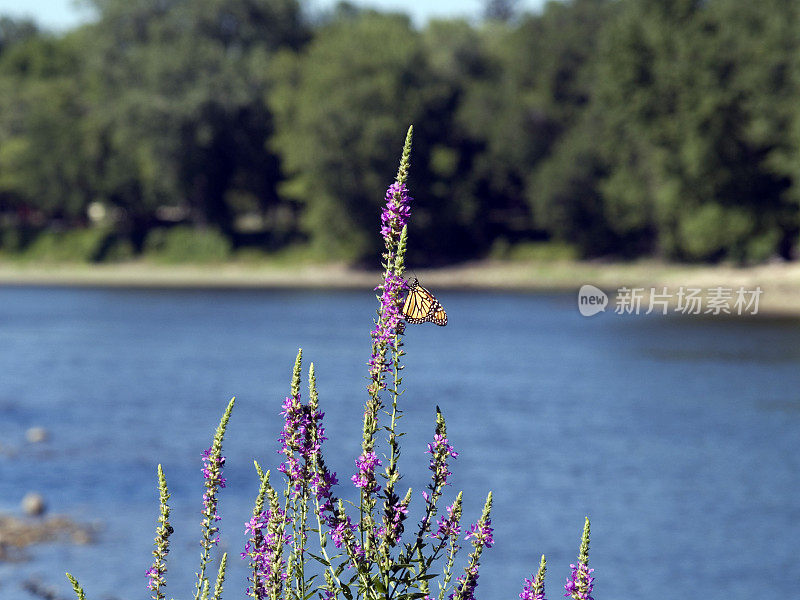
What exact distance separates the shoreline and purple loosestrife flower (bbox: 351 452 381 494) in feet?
233

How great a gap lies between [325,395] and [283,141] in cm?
5951

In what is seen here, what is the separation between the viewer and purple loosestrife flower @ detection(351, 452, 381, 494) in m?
6.16

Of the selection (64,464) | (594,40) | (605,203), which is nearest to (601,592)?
(64,464)

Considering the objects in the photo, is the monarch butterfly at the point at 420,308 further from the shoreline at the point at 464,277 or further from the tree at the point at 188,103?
the tree at the point at 188,103

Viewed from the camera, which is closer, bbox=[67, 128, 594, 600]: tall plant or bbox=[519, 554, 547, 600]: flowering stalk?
bbox=[67, 128, 594, 600]: tall plant

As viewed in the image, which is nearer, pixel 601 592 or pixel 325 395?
pixel 601 592

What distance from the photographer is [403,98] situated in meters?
96.9

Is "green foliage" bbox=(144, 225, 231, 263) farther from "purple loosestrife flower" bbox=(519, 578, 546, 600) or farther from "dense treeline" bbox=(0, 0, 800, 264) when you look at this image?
"purple loosestrife flower" bbox=(519, 578, 546, 600)

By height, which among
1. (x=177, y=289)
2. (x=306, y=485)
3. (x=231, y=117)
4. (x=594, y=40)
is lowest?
(x=177, y=289)

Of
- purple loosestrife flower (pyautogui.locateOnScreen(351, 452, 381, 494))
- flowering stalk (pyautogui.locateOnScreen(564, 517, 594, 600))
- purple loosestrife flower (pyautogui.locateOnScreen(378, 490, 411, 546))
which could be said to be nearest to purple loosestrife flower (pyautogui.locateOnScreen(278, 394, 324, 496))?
purple loosestrife flower (pyautogui.locateOnScreen(351, 452, 381, 494))

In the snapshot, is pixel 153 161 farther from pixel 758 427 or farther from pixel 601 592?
pixel 601 592

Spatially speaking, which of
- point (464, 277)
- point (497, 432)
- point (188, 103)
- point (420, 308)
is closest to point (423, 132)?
point (464, 277)

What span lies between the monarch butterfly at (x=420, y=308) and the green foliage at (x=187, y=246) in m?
105

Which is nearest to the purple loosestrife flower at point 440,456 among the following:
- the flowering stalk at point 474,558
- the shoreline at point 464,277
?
the flowering stalk at point 474,558
